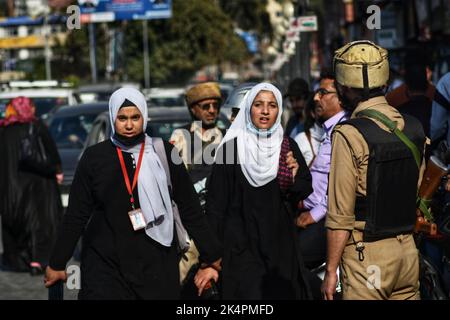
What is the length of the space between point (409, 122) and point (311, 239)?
209 cm

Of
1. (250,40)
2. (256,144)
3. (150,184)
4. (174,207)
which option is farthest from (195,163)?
(250,40)

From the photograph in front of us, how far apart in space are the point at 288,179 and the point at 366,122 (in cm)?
172

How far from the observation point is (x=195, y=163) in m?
8.49

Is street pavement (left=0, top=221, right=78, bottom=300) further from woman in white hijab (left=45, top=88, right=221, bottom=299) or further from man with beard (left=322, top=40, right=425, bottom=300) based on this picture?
man with beard (left=322, top=40, right=425, bottom=300)

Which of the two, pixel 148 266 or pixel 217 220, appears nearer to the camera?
pixel 148 266

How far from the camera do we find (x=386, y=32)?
21.1 meters

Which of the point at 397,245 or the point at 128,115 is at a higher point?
the point at 128,115

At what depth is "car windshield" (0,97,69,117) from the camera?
73.9ft

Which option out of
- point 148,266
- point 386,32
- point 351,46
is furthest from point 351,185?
point 386,32

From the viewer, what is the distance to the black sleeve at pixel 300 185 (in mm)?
6844
